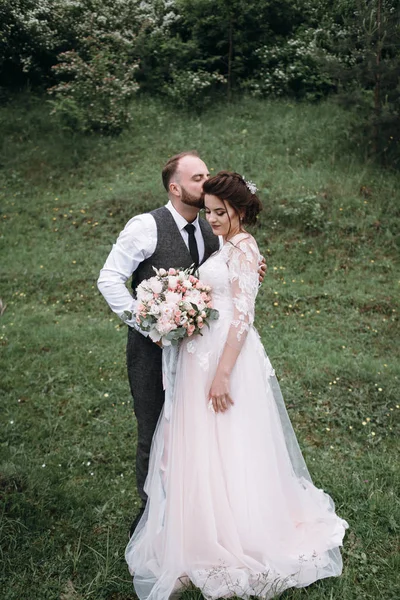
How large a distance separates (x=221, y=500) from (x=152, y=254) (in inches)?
57.3

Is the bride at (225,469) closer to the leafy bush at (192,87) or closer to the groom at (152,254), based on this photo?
the groom at (152,254)

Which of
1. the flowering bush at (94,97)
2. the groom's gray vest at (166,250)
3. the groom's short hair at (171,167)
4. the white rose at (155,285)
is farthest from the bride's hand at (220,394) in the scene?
the flowering bush at (94,97)

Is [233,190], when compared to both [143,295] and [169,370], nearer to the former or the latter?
[143,295]

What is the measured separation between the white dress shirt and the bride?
14.4 inches

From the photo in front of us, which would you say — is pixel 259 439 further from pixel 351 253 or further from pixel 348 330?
pixel 351 253

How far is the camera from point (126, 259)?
310 cm

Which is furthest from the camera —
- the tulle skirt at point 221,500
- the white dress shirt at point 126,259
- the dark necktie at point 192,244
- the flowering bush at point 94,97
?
the flowering bush at point 94,97

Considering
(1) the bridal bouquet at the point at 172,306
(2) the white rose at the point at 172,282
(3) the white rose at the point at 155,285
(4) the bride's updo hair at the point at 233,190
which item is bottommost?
(1) the bridal bouquet at the point at 172,306

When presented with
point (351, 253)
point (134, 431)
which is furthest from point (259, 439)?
point (351, 253)

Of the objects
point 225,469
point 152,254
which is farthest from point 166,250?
point 225,469

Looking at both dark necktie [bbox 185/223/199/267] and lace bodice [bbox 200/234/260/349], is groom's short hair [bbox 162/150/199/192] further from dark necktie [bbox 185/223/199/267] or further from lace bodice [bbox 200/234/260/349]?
lace bodice [bbox 200/234/260/349]

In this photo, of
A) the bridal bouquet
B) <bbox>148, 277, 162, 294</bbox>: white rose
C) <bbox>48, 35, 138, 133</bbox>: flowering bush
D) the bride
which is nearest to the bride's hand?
the bride

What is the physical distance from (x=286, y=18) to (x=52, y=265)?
31.1 feet

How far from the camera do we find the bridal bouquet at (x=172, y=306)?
108 inches
